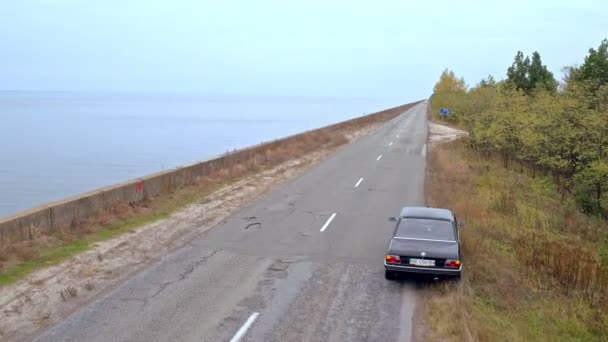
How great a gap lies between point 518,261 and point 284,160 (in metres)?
19.1

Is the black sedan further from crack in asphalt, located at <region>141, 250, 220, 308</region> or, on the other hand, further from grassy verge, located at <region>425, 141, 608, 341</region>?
crack in asphalt, located at <region>141, 250, 220, 308</region>

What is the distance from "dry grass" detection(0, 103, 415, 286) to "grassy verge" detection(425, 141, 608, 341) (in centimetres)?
740

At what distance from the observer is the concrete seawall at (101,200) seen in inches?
512

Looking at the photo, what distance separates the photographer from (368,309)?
10.2m

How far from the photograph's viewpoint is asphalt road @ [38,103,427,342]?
905 centimetres

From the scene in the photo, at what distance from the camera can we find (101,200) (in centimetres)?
1616

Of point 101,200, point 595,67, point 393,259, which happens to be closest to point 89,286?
point 393,259

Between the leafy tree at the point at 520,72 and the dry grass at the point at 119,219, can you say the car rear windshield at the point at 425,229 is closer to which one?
the dry grass at the point at 119,219

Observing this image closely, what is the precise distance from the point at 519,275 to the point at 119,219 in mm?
9850

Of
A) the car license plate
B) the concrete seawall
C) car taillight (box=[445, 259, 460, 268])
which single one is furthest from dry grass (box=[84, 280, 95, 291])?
car taillight (box=[445, 259, 460, 268])

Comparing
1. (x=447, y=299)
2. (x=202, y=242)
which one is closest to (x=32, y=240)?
(x=202, y=242)

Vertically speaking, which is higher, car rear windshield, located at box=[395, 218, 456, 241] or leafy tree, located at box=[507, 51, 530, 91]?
leafy tree, located at box=[507, 51, 530, 91]

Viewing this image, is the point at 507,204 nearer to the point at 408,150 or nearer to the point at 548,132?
the point at 548,132

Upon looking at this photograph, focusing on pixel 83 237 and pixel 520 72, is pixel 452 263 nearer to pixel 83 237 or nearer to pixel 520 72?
pixel 83 237
